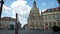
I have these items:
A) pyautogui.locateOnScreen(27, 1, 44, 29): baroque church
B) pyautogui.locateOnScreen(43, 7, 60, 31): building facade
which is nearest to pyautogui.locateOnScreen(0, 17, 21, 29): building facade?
pyautogui.locateOnScreen(27, 1, 44, 29): baroque church

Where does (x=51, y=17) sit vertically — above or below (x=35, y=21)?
above

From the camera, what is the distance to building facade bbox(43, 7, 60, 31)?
18.5 m

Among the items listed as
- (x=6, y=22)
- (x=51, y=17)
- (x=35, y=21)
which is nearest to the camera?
(x=51, y=17)

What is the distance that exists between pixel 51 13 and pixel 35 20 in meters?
2.93

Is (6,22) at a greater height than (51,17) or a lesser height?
lesser

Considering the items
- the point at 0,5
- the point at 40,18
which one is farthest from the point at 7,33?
the point at 40,18

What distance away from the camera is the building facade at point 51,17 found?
60.8 ft

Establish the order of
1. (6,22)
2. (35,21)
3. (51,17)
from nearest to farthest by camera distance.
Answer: (51,17)
(35,21)
(6,22)

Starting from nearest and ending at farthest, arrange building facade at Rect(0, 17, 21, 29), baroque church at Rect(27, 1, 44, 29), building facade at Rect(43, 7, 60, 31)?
1. building facade at Rect(43, 7, 60, 31)
2. building facade at Rect(0, 17, 21, 29)
3. baroque church at Rect(27, 1, 44, 29)

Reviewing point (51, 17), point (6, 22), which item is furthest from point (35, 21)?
point (6, 22)

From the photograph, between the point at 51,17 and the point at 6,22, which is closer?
the point at 51,17

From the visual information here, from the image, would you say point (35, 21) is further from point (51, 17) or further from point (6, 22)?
point (6, 22)

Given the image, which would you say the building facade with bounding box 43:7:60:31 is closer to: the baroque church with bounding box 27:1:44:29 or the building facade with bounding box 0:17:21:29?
the baroque church with bounding box 27:1:44:29

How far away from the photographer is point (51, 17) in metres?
19.5
